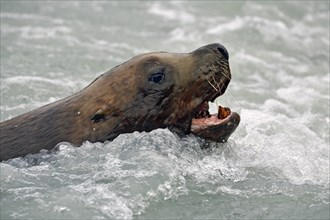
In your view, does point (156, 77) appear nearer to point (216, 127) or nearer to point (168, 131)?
point (168, 131)

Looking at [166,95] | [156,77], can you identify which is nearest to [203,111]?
[166,95]

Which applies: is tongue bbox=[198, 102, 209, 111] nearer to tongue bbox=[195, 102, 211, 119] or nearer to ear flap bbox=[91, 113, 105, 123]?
tongue bbox=[195, 102, 211, 119]

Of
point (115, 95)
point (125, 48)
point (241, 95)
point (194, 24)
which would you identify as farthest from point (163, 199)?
point (194, 24)

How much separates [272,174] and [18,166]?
6.20 feet

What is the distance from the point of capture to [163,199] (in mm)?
5223

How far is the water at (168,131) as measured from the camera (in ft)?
17.1

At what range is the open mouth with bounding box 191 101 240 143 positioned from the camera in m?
5.82

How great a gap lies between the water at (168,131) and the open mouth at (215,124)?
95 mm

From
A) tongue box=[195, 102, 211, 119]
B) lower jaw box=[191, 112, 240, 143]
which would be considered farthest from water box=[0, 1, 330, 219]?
tongue box=[195, 102, 211, 119]

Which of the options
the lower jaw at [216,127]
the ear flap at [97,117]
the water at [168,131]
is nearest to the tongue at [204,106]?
the lower jaw at [216,127]

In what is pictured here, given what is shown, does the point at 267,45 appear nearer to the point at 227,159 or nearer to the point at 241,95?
the point at 241,95

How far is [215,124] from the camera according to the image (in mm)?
5820

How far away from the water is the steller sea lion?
0.10m

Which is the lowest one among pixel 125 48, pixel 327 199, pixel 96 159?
pixel 327 199
